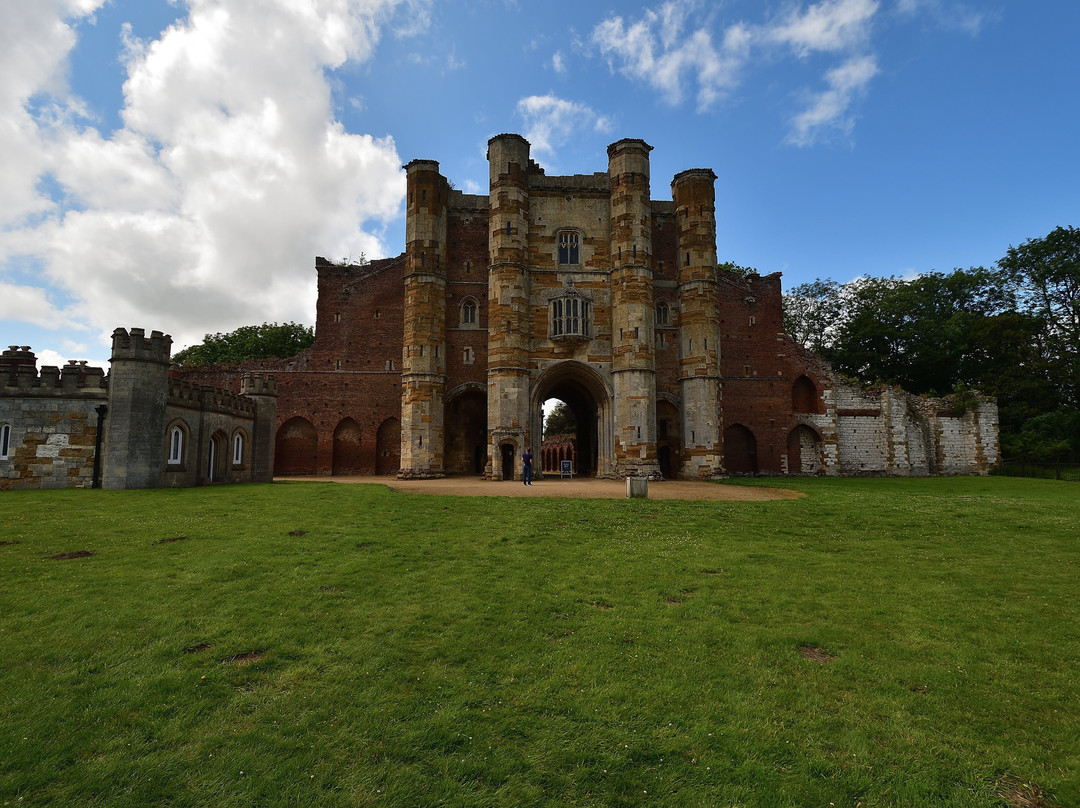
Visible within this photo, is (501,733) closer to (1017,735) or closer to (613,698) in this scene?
(613,698)

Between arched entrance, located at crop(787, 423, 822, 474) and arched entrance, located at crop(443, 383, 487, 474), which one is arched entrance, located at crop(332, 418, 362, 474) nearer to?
arched entrance, located at crop(443, 383, 487, 474)

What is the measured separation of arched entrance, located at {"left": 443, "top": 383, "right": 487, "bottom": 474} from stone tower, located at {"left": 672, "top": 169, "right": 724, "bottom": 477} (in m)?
12.4

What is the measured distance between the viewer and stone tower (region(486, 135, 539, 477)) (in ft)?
99.3

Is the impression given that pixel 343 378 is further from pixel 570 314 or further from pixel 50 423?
pixel 50 423

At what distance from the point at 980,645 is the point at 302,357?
35783 millimetres

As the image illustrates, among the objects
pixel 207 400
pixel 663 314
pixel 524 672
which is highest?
pixel 663 314

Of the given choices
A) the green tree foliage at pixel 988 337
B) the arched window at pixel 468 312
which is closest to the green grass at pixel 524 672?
the arched window at pixel 468 312

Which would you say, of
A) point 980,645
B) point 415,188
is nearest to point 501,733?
point 980,645

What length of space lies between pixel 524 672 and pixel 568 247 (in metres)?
29.9

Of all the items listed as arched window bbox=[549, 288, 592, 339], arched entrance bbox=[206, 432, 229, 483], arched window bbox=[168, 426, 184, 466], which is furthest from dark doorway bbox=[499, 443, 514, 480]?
arched window bbox=[168, 426, 184, 466]

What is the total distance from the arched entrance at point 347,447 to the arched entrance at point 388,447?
1.25 meters

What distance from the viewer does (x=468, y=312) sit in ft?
111

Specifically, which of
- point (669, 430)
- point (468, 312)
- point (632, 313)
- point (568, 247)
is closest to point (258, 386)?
point (468, 312)

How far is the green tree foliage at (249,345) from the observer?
53781mm
